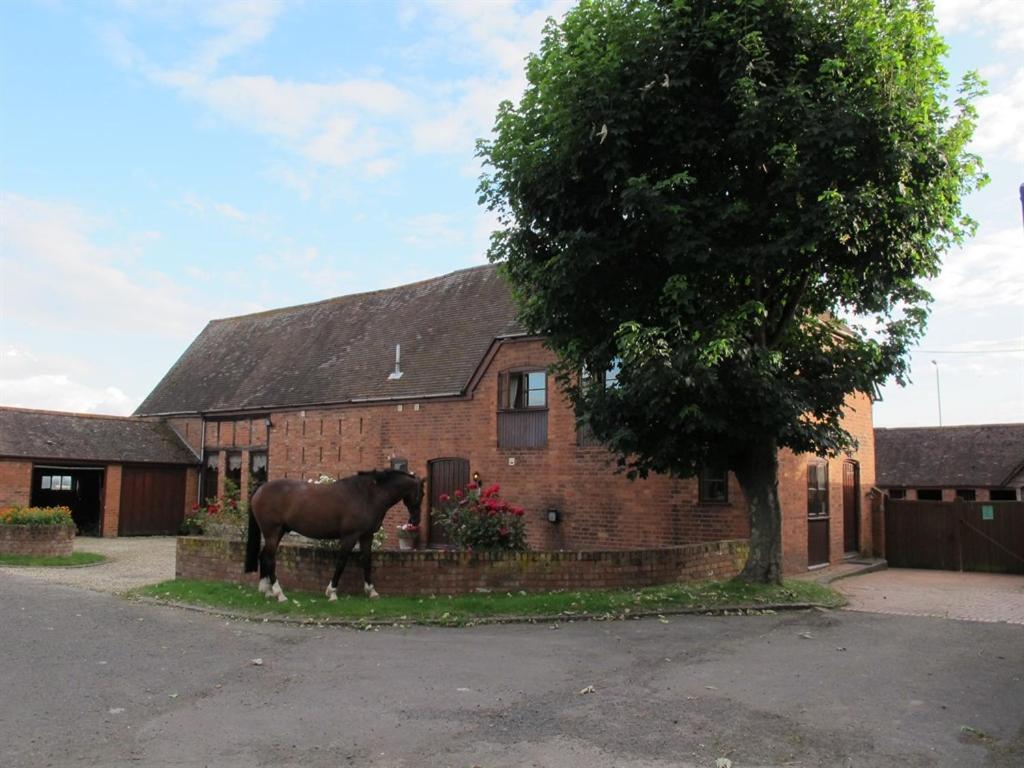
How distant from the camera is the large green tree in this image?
10680mm

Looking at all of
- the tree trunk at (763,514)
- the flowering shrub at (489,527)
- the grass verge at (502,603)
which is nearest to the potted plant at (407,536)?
the flowering shrub at (489,527)

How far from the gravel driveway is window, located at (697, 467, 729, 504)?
10.4 m

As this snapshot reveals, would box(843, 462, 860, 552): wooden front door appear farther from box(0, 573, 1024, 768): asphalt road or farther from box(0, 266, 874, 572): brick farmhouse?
box(0, 573, 1024, 768): asphalt road

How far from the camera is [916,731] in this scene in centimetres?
614

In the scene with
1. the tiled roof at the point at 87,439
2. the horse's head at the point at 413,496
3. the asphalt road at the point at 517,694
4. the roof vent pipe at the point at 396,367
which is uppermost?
the roof vent pipe at the point at 396,367

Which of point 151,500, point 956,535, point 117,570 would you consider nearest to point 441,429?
point 117,570

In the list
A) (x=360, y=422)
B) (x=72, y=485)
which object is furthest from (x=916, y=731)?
(x=72, y=485)

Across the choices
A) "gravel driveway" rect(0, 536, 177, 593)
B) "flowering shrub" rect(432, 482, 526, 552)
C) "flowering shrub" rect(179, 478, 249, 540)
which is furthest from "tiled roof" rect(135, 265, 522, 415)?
"flowering shrub" rect(432, 482, 526, 552)

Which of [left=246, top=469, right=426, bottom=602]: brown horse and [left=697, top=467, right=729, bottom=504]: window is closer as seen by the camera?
[left=246, top=469, right=426, bottom=602]: brown horse

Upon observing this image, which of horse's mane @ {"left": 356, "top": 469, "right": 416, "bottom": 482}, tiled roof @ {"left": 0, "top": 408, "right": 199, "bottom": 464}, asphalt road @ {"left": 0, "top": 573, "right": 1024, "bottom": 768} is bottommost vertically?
asphalt road @ {"left": 0, "top": 573, "right": 1024, "bottom": 768}

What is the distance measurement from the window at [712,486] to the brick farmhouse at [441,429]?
28mm

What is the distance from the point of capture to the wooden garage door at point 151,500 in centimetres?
2872

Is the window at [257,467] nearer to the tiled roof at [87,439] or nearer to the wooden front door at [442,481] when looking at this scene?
the tiled roof at [87,439]

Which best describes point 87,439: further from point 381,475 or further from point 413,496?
point 413,496
